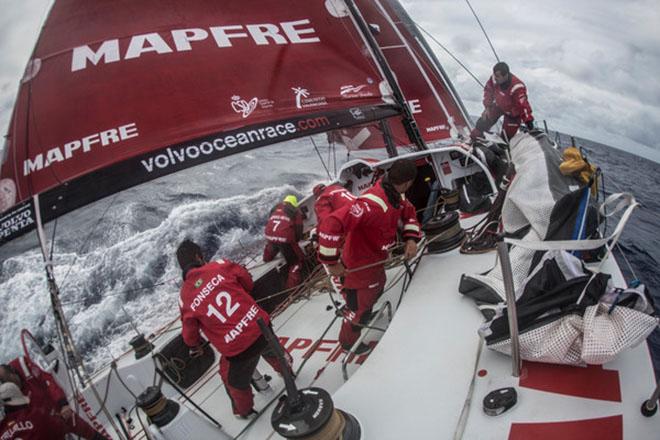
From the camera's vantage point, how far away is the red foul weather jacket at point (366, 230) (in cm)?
254

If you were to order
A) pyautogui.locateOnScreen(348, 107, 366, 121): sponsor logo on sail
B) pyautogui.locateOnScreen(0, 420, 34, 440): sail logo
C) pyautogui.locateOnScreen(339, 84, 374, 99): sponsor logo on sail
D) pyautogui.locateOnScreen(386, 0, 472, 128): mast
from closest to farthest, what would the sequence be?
pyautogui.locateOnScreen(0, 420, 34, 440): sail logo
pyautogui.locateOnScreen(348, 107, 366, 121): sponsor logo on sail
pyautogui.locateOnScreen(339, 84, 374, 99): sponsor logo on sail
pyautogui.locateOnScreen(386, 0, 472, 128): mast

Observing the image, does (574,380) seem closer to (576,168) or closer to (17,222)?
(576,168)

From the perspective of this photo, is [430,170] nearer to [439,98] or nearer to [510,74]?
[439,98]

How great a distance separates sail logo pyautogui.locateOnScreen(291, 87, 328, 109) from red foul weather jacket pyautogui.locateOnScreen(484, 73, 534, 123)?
2.95 meters

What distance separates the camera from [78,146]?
2.35 m

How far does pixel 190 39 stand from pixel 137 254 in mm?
6200

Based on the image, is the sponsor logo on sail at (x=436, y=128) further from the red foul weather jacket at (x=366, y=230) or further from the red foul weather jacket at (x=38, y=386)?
the red foul weather jacket at (x=38, y=386)

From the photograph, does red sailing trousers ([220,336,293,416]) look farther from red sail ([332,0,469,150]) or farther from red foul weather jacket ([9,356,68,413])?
red sail ([332,0,469,150])

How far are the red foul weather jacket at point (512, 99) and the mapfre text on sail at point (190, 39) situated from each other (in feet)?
9.29

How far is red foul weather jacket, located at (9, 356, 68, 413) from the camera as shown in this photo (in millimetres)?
2562

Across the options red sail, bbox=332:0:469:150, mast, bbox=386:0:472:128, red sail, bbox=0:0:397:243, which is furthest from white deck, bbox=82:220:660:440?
mast, bbox=386:0:472:128

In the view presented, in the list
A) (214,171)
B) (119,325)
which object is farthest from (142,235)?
(214,171)

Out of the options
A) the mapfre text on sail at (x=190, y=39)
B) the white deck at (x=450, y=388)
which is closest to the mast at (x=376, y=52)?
the mapfre text on sail at (x=190, y=39)

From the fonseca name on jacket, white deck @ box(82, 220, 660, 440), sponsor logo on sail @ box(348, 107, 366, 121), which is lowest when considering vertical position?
white deck @ box(82, 220, 660, 440)
